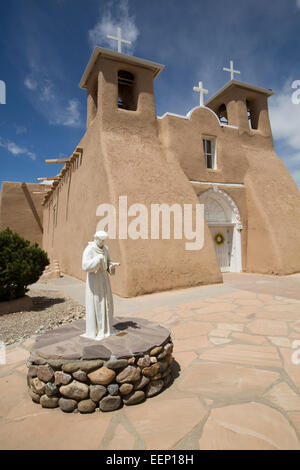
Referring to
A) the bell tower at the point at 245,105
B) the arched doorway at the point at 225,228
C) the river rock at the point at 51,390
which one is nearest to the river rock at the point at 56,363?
the river rock at the point at 51,390

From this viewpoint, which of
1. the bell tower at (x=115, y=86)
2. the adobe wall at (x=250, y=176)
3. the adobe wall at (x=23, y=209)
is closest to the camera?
the bell tower at (x=115, y=86)

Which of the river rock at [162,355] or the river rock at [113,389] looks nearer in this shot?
the river rock at [113,389]

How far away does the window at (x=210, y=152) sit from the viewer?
11133 mm

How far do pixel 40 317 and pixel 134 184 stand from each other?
464cm

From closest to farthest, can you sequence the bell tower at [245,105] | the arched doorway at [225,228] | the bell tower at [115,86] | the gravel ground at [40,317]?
the gravel ground at [40,317], the bell tower at [115,86], the arched doorway at [225,228], the bell tower at [245,105]

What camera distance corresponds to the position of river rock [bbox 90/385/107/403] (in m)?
2.38

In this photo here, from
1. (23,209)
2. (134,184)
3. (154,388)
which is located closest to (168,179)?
(134,184)

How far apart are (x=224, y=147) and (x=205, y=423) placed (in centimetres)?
1088

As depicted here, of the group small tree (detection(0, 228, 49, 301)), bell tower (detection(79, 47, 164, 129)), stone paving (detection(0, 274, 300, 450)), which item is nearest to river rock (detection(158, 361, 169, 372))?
stone paving (detection(0, 274, 300, 450))

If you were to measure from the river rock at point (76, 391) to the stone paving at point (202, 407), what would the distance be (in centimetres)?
17

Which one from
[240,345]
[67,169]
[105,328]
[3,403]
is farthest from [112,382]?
[67,169]

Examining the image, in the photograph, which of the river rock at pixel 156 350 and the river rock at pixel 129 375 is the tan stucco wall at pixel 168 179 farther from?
the river rock at pixel 129 375

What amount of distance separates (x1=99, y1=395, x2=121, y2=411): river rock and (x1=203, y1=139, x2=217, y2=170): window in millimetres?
10198

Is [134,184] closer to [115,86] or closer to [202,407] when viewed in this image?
[115,86]
